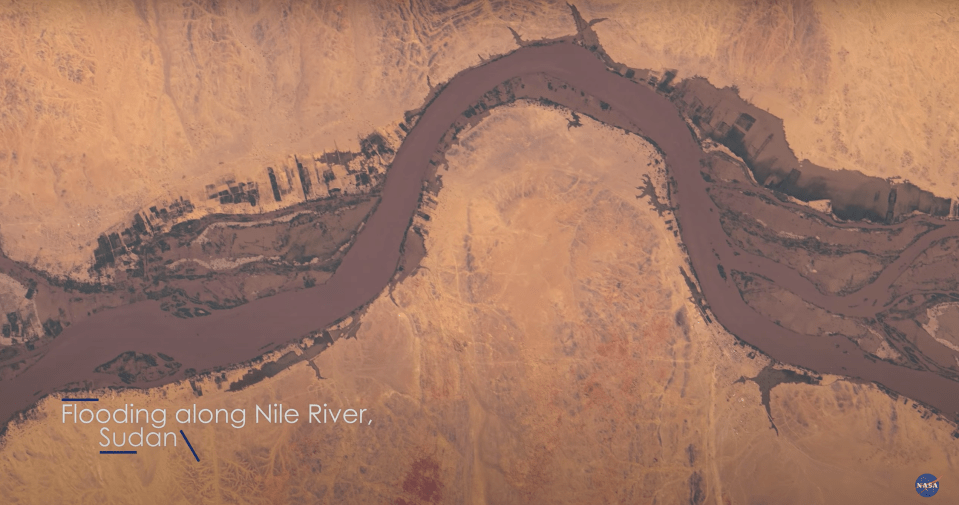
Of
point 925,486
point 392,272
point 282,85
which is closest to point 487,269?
point 392,272

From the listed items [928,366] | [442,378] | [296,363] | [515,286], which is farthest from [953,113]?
[296,363]

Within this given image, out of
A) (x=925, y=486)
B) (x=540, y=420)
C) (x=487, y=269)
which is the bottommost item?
(x=925, y=486)

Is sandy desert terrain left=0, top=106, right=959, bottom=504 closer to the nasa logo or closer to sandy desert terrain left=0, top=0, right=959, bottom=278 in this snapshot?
the nasa logo

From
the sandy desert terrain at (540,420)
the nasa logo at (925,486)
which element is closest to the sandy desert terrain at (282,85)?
the sandy desert terrain at (540,420)

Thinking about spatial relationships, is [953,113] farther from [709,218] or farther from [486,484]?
[486,484]

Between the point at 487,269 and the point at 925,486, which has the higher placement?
the point at 487,269

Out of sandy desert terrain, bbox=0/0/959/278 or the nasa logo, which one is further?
sandy desert terrain, bbox=0/0/959/278

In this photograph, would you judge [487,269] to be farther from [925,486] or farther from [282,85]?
[925,486]

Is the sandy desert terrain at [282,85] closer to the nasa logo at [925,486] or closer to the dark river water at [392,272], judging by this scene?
the dark river water at [392,272]

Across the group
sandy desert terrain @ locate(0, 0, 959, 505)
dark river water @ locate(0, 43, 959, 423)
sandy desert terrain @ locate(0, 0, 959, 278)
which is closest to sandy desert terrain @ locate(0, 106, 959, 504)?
sandy desert terrain @ locate(0, 0, 959, 505)
